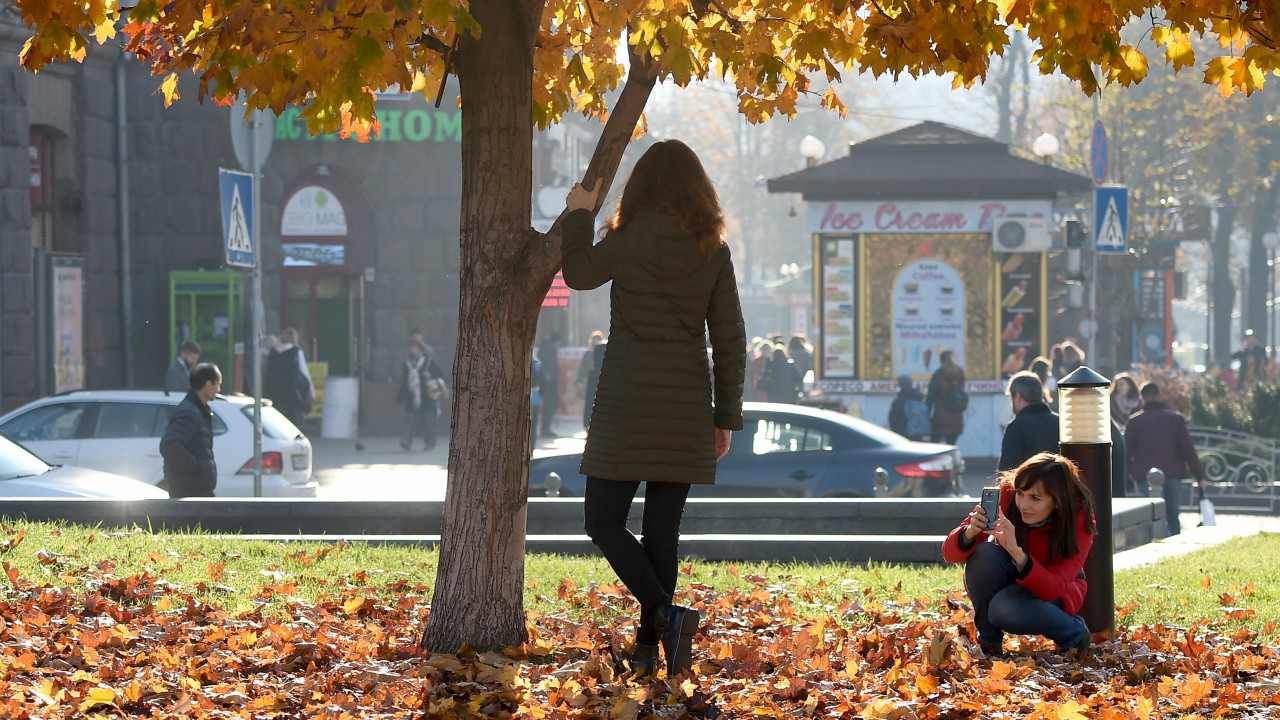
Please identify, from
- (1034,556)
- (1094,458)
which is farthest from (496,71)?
(1094,458)

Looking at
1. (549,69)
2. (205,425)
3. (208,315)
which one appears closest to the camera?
(549,69)

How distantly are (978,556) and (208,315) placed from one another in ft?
70.8

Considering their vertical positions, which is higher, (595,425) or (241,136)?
(241,136)

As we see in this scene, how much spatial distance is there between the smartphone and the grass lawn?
0.49 meters

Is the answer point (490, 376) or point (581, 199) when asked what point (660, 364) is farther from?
point (490, 376)

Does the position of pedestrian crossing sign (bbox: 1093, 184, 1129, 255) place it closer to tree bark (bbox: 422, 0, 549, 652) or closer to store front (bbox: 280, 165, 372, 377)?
tree bark (bbox: 422, 0, 549, 652)

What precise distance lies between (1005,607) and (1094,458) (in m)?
0.86

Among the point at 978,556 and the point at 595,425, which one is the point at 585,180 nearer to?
the point at 595,425

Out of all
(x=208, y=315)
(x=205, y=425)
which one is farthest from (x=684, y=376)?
(x=208, y=315)

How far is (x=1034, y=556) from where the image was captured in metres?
5.91

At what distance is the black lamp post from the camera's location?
20.6 ft

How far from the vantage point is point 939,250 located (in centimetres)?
2077

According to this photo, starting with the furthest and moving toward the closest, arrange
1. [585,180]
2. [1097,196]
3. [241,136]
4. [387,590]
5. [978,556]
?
1. [1097,196]
2. [241,136]
3. [387,590]
4. [978,556]
5. [585,180]

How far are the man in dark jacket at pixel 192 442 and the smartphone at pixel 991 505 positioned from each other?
6.67 metres
